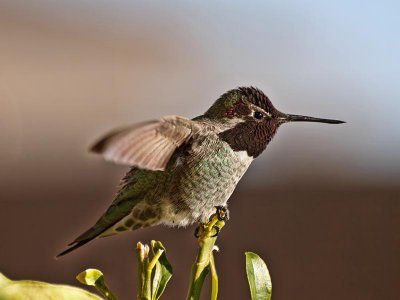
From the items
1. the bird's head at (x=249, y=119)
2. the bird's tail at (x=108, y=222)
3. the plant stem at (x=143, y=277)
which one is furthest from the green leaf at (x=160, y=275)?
the bird's head at (x=249, y=119)

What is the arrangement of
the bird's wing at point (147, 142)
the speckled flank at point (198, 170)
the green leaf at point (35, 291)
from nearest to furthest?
the green leaf at point (35, 291) → the bird's wing at point (147, 142) → the speckled flank at point (198, 170)

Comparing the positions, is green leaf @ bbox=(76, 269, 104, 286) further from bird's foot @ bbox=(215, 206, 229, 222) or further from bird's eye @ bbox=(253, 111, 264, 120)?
bird's eye @ bbox=(253, 111, 264, 120)

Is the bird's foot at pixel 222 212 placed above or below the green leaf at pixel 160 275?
below

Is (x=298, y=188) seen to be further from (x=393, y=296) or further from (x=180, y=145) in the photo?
(x=180, y=145)

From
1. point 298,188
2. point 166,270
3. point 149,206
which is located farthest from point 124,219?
point 298,188

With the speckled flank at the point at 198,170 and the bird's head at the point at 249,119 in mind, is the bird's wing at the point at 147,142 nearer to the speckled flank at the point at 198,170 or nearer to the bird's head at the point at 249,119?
the speckled flank at the point at 198,170

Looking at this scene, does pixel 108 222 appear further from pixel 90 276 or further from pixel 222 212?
pixel 90 276
